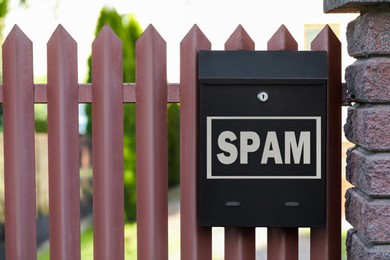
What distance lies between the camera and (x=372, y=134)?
2836mm

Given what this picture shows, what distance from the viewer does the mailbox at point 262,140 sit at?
3053 millimetres

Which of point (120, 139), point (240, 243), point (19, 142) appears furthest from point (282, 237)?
point (19, 142)

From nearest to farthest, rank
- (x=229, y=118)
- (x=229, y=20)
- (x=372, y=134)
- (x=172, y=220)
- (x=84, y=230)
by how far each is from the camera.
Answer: (x=372, y=134)
(x=229, y=118)
(x=84, y=230)
(x=172, y=220)
(x=229, y=20)

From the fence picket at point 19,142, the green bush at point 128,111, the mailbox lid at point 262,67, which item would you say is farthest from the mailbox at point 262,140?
the green bush at point 128,111

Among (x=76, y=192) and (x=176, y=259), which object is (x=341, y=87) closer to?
(x=76, y=192)

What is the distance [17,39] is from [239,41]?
91cm

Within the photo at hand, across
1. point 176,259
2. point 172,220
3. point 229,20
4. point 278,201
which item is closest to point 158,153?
point 278,201

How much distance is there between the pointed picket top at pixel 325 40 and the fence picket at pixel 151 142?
619 millimetres

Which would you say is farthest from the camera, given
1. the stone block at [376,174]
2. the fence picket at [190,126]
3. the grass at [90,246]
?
the grass at [90,246]

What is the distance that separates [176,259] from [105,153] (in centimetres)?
466

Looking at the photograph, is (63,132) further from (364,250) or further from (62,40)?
(364,250)

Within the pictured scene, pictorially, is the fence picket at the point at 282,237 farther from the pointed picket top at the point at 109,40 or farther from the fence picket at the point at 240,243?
the pointed picket top at the point at 109,40

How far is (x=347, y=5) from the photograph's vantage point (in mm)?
2914

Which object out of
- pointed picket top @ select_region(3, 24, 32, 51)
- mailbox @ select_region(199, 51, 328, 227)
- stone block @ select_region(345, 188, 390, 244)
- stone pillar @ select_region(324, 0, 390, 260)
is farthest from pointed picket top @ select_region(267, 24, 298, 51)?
pointed picket top @ select_region(3, 24, 32, 51)
